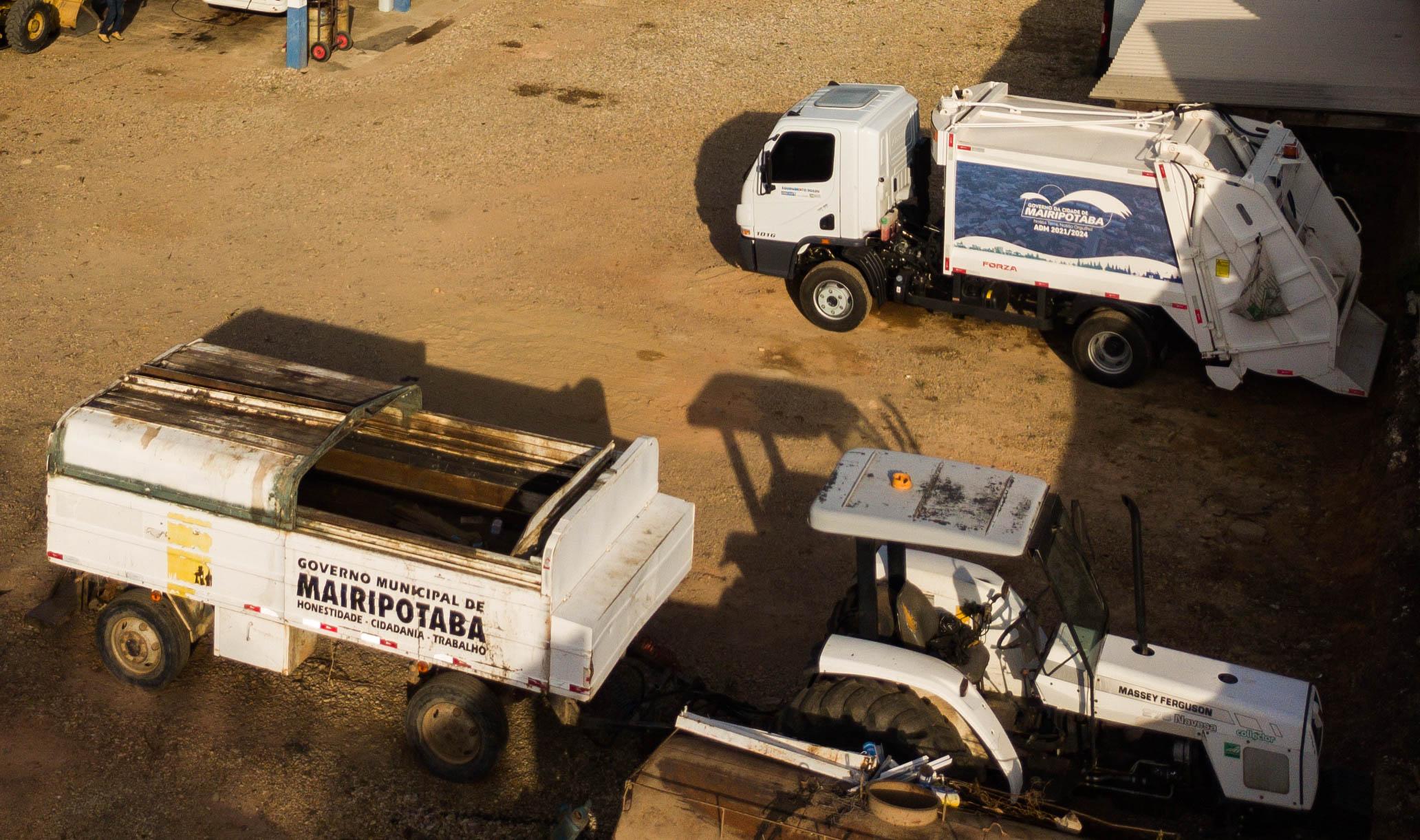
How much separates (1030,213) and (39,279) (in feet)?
37.7

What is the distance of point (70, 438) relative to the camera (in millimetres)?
8180

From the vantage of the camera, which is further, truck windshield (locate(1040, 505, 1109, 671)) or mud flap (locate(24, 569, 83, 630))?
mud flap (locate(24, 569, 83, 630))

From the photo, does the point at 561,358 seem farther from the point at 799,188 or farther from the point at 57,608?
the point at 57,608

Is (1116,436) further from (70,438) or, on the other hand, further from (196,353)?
(70,438)

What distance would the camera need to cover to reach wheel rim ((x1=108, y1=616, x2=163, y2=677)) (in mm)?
8750

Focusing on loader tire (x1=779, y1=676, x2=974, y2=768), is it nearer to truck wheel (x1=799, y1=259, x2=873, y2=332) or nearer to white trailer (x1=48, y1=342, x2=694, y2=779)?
white trailer (x1=48, y1=342, x2=694, y2=779)

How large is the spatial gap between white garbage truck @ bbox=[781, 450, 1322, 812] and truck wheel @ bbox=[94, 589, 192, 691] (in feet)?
14.6

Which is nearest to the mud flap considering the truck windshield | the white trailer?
the white trailer

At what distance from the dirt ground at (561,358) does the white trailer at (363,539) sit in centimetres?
72

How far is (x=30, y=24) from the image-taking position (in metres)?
21.5

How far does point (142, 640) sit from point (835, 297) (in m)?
8.08

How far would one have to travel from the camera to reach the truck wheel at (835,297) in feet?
45.2

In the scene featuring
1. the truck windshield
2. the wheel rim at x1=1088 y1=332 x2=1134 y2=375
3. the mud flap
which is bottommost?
the mud flap

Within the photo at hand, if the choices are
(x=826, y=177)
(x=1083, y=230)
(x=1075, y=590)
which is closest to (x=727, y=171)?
(x=826, y=177)
